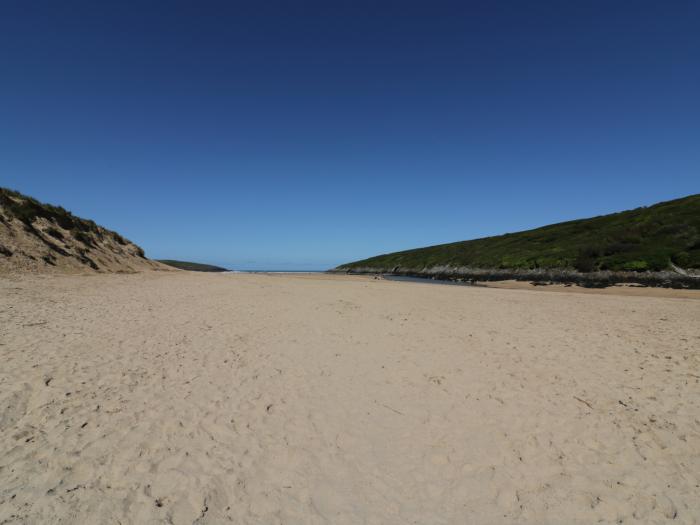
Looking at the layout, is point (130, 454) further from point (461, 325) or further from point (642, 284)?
point (642, 284)

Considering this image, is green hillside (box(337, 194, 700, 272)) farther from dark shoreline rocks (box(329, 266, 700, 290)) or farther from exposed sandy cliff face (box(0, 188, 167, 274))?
exposed sandy cliff face (box(0, 188, 167, 274))

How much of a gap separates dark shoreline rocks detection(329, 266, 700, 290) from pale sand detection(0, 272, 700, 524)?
24439 millimetres

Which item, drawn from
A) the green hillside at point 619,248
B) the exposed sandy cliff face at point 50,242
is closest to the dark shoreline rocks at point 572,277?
the green hillside at point 619,248

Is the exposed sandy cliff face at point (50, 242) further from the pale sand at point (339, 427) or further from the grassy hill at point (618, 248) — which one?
the grassy hill at point (618, 248)

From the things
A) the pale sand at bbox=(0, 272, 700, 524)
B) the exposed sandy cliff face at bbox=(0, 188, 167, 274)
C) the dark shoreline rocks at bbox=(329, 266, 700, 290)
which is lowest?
the pale sand at bbox=(0, 272, 700, 524)

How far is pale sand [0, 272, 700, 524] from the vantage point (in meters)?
3.97

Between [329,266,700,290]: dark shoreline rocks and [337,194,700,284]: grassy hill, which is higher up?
[337,194,700,284]: grassy hill

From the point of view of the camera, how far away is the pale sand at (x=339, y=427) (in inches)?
156

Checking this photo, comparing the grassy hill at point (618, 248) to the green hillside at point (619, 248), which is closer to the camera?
the grassy hill at point (618, 248)

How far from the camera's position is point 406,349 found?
1014 centimetres

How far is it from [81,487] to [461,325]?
12444 millimetres

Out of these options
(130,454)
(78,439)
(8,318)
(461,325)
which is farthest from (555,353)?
(8,318)

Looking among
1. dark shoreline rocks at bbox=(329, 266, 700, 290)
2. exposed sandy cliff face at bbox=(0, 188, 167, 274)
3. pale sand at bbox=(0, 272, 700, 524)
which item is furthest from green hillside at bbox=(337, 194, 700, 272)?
exposed sandy cliff face at bbox=(0, 188, 167, 274)

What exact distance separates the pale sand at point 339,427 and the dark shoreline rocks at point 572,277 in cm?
2444
